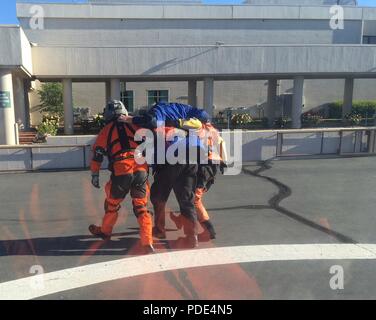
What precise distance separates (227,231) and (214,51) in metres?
15.2

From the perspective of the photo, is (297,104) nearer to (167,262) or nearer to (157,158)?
(157,158)

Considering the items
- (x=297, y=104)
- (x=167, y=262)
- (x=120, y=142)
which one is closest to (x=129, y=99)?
(x=297, y=104)

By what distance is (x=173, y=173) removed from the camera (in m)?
5.04

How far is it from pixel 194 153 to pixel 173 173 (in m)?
0.35

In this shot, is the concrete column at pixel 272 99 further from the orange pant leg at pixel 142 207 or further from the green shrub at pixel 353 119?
the orange pant leg at pixel 142 207

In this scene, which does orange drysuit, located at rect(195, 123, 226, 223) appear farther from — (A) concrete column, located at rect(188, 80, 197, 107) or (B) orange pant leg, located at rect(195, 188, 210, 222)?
(A) concrete column, located at rect(188, 80, 197, 107)

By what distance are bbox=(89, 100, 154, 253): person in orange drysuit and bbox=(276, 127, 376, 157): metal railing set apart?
8278mm

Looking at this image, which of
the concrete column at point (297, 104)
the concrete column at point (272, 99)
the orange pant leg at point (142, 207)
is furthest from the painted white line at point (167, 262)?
the concrete column at point (272, 99)

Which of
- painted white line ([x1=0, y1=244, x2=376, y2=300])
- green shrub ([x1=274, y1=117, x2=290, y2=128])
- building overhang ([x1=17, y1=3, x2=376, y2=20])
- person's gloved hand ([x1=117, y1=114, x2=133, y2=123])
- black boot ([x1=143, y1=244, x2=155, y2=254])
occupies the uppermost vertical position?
building overhang ([x1=17, y1=3, x2=376, y2=20])

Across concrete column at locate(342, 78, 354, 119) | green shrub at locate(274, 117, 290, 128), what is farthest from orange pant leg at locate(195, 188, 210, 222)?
concrete column at locate(342, 78, 354, 119)

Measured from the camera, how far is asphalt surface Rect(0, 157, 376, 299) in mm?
3951

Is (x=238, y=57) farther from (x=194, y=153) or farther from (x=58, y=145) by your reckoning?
(x=194, y=153)

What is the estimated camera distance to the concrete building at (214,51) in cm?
1973
